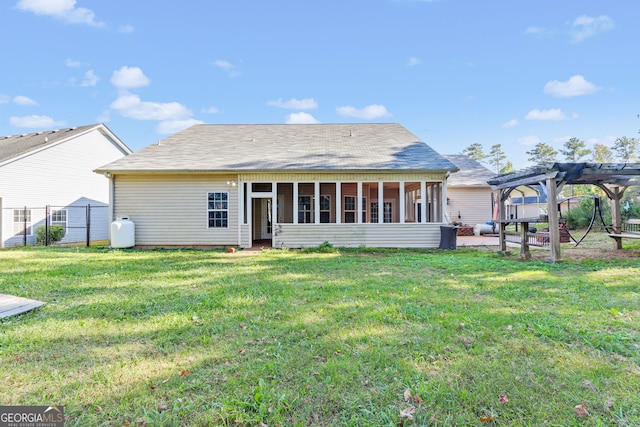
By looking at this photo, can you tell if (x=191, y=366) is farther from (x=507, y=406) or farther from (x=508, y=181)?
(x=508, y=181)

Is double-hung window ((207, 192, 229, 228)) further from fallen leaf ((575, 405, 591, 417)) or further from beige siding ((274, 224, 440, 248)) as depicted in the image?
fallen leaf ((575, 405, 591, 417))

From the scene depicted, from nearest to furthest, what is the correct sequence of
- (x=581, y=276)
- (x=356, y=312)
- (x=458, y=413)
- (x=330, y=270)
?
(x=458, y=413), (x=356, y=312), (x=581, y=276), (x=330, y=270)

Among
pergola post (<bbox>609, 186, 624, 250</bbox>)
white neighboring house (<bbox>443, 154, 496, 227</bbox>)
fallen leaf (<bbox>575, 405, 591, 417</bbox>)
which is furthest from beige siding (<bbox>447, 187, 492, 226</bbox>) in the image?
fallen leaf (<bbox>575, 405, 591, 417</bbox>)

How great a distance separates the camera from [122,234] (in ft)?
36.1

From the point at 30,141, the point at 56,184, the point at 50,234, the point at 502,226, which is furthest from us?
the point at 30,141

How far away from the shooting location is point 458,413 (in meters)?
1.92

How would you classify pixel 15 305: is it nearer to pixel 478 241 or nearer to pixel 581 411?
pixel 581 411

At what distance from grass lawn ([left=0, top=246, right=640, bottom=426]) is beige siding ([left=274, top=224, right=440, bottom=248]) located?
550 cm

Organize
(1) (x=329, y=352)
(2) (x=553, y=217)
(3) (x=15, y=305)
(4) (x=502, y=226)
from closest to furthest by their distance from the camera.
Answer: (1) (x=329, y=352)
(3) (x=15, y=305)
(2) (x=553, y=217)
(4) (x=502, y=226)

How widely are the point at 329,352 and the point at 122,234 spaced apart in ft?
36.7

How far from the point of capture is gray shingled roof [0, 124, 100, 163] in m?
14.7

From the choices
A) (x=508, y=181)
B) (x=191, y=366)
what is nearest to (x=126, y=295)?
(x=191, y=366)

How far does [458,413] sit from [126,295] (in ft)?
16.5

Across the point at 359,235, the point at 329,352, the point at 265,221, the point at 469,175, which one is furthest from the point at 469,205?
the point at 329,352
